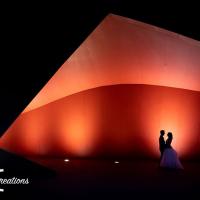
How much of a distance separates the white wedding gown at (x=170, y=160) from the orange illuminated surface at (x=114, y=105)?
12.5 ft

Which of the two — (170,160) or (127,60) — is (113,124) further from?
(170,160)

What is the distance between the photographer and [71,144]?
14.0 m

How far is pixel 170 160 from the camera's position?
9.20 meters

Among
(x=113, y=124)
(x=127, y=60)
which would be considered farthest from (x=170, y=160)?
(x=127, y=60)

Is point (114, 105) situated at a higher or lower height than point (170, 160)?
higher

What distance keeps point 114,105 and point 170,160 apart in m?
5.28

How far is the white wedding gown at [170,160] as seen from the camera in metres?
9.17

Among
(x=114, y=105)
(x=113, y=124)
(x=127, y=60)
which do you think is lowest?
(x=113, y=124)

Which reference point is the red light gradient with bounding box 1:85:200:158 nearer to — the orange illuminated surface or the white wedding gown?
the orange illuminated surface

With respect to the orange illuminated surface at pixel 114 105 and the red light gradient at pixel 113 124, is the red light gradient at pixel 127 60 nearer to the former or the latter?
the orange illuminated surface at pixel 114 105

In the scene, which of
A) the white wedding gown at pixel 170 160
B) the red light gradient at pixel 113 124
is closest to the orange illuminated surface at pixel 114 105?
the red light gradient at pixel 113 124

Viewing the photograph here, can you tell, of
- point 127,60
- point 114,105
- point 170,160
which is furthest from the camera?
point 114,105

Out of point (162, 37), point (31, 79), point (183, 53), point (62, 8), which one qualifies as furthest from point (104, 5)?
point (183, 53)

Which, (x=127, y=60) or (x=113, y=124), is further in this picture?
(x=113, y=124)
